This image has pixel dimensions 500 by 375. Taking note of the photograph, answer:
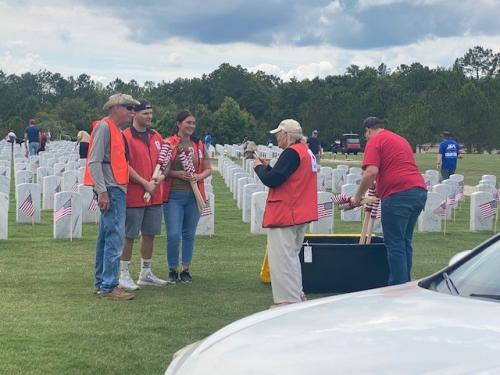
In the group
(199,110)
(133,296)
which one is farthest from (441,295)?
(199,110)

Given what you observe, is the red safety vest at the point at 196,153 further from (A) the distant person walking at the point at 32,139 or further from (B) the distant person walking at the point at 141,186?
(A) the distant person walking at the point at 32,139

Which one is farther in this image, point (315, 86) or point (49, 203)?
point (315, 86)

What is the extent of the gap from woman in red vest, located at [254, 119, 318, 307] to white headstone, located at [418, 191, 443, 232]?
7854mm

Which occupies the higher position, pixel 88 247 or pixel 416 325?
pixel 416 325

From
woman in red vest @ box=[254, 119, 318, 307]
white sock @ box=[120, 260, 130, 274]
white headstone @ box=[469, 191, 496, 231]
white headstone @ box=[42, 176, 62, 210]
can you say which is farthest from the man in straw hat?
white headstone @ box=[42, 176, 62, 210]

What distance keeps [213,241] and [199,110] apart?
66.1m

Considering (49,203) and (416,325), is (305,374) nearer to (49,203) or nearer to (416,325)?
(416,325)

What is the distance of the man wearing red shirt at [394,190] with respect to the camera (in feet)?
27.9

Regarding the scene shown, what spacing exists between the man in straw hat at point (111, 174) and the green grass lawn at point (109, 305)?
62 centimetres

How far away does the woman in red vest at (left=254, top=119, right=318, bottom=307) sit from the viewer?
768 cm

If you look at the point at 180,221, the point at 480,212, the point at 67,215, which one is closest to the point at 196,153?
the point at 180,221

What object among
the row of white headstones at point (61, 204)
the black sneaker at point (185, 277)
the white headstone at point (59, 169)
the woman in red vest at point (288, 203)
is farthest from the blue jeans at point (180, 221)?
the white headstone at point (59, 169)

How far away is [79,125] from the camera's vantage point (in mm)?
82875

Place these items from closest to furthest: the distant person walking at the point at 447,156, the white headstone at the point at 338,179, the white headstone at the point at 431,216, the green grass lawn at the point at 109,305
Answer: the green grass lawn at the point at 109,305
the white headstone at the point at 431,216
the distant person walking at the point at 447,156
the white headstone at the point at 338,179
